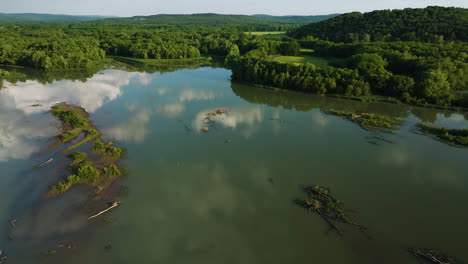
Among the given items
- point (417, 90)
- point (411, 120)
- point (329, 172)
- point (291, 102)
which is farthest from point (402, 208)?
point (417, 90)

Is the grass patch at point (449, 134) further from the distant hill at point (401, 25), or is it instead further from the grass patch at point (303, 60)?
the distant hill at point (401, 25)

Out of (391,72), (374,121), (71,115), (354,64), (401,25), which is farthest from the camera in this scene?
(401,25)

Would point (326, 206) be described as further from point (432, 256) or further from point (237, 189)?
point (237, 189)

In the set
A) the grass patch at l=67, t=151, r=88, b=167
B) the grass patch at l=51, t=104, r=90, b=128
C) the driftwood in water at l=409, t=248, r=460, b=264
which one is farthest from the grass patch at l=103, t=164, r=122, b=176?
the driftwood in water at l=409, t=248, r=460, b=264

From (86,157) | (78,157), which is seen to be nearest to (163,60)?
(86,157)

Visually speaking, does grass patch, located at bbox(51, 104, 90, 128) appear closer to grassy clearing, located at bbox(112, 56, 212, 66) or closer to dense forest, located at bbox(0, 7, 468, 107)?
dense forest, located at bbox(0, 7, 468, 107)

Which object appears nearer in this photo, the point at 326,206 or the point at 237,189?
the point at 326,206
